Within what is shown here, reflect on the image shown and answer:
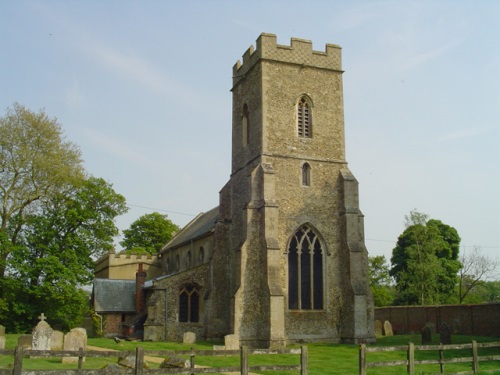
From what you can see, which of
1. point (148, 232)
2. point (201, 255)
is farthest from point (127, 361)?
point (148, 232)

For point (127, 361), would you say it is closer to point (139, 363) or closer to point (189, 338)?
point (139, 363)

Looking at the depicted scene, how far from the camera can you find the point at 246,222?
28.6 meters

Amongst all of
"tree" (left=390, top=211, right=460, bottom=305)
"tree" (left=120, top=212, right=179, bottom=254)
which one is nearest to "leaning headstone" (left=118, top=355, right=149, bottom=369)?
"tree" (left=390, top=211, right=460, bottom=305)

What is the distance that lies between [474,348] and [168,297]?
20.6m

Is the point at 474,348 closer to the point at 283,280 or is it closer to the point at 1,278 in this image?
the point at 283,280

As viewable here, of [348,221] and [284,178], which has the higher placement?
[284,178]

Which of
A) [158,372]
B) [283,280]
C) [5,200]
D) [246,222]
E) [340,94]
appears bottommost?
[158,372]

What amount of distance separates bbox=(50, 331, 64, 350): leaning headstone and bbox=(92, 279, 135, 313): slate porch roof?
16.0m

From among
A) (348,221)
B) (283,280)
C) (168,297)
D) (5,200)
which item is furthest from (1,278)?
(348,221)

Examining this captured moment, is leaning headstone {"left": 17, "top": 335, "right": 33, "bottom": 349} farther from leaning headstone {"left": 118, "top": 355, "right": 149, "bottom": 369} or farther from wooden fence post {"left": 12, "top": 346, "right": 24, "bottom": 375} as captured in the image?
wooden fence post {"left": 12, "top": 346, "right": 24, "bottom": 375}

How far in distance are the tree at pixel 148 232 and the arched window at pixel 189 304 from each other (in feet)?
94.2

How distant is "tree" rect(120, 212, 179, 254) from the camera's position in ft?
204

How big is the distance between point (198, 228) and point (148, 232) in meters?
21.6

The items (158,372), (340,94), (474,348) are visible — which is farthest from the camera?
(340,94)
